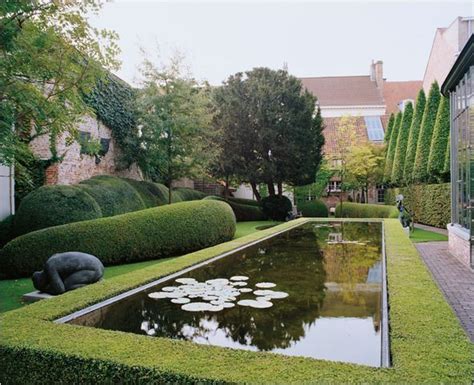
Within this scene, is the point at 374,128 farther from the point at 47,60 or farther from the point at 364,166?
the point at 47,60

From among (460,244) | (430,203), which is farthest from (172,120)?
(430,203)

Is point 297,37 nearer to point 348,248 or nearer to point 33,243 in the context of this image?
point 348,248

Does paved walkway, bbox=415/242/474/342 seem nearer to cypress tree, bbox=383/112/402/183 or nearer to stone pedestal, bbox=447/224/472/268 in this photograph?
stone pedestal, bbox=447/224/472/268

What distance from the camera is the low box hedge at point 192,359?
240 cm

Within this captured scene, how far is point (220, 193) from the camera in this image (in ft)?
80.0

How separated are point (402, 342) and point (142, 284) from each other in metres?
3.23

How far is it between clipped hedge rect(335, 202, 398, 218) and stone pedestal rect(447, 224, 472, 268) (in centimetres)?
705

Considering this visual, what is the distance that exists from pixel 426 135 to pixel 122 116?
1261 centimetres

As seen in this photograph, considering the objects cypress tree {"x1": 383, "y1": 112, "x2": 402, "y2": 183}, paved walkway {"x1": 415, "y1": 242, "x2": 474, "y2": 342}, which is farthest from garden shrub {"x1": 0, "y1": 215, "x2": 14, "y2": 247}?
cypress tree {"x1": 383, "y1": 112, "x2": 402, "y2": 183}

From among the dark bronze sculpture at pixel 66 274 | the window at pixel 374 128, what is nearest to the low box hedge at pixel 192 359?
the dark bronze sculpture at pixel 66 274

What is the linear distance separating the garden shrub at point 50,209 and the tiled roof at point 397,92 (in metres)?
30.0

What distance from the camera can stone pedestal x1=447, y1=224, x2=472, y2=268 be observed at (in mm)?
7818

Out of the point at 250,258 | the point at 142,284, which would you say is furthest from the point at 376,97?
the point at 142,284

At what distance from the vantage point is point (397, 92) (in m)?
34.8
